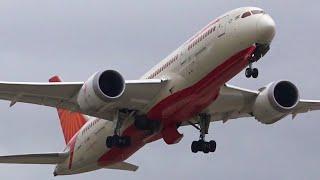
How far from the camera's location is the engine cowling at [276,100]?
5369 centimetres

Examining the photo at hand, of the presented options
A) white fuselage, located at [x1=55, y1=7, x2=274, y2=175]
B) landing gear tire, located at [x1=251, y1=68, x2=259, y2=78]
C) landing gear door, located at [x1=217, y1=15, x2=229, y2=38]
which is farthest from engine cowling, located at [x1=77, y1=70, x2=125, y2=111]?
landing gear tire, located at [x1=251, y1=68, x2=259, y2=78]

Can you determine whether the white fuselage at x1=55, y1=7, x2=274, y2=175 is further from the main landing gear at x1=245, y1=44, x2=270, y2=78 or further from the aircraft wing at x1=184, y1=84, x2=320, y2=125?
the aircraft wing at x1=184, y1=84, x2=320, y2=125

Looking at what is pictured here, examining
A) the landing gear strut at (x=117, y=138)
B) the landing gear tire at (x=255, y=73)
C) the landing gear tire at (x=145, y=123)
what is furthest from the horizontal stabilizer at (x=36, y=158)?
the landing gear tire at (x=255, y=73)

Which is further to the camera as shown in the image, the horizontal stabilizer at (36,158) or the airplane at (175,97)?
the horizontal stabilizer at (36,158)

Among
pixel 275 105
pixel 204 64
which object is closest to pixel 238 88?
pixel 275 105

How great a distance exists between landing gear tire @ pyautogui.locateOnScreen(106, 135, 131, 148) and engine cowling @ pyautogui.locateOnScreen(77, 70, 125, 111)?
291 cm

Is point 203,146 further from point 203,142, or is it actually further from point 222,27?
point 222,27

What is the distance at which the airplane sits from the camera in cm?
4775

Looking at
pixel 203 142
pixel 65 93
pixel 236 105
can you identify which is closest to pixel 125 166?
pixel 203 142

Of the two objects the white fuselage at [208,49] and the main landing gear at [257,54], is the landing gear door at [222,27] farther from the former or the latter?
the main landing gear at [257,54]

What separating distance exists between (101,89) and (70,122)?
12.9 meters

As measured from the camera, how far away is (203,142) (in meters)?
53.8

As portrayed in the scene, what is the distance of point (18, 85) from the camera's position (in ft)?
165

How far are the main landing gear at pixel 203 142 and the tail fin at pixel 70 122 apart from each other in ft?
27.4
